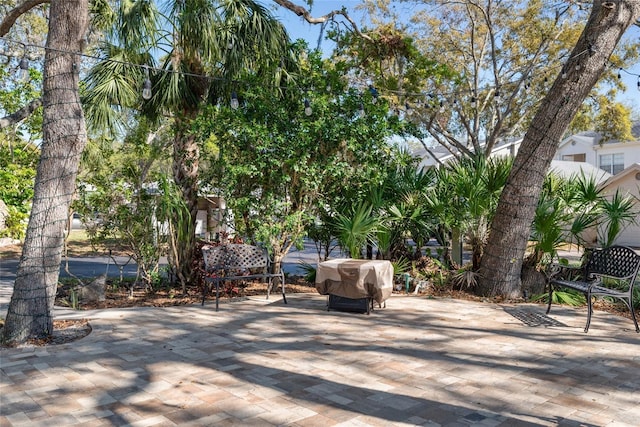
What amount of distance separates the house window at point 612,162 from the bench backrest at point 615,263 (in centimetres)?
3024

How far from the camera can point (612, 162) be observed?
33000mm

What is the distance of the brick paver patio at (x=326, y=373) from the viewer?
3387 mm

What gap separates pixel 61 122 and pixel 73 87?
403 millimetres

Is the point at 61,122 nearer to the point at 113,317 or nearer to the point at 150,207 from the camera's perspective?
the point at 113,317

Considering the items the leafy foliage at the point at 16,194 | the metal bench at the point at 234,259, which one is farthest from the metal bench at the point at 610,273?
the leafy foliage at the point at 16,194

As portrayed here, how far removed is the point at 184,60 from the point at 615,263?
7.36 meters

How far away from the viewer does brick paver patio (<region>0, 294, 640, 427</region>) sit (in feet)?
11.1

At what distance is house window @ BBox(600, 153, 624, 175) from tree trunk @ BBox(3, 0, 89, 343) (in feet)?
114

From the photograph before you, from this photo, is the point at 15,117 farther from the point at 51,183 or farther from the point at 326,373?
the point at 326,373

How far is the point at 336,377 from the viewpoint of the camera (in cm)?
416

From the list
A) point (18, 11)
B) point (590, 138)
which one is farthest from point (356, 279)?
point (590, 138)

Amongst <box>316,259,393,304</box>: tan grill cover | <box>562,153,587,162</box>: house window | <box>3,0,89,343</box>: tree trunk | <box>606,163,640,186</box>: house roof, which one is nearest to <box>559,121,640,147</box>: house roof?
<box>562,153,587,162</box>: house window

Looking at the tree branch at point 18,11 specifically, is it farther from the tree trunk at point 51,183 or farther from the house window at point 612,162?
the house window at point 612,162

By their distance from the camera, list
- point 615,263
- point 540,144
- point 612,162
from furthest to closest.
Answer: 1. point 612,162
2. point 540,144
3. point 615,263
